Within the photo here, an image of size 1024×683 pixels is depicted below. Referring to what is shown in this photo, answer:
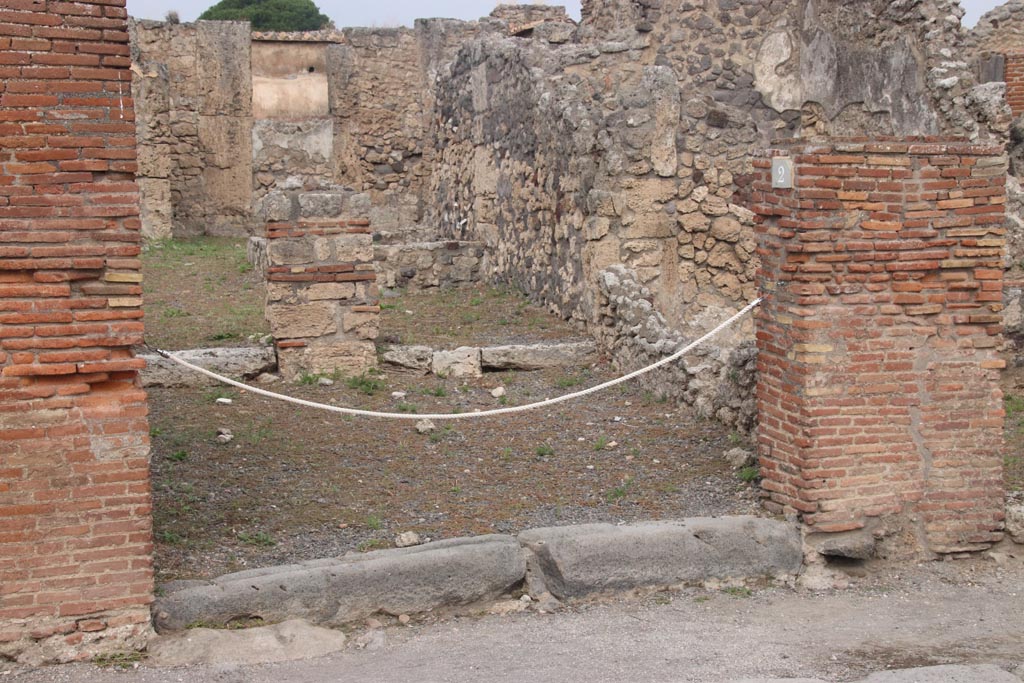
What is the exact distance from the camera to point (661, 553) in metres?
5.93

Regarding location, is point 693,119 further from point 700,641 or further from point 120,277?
point 120,277

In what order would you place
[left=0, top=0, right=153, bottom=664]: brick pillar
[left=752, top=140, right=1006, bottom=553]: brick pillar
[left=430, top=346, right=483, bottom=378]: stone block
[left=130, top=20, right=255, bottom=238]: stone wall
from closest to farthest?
[left=0, top=0, right=153, bottom=664]: brick pillar, [left=752, top=140, right=1006, bottom=553]: brick pillar, [left=430, top=346, right=483, bottom=378]: stone block, [left=130, top=20, right=255, bottom=238]: stone wall

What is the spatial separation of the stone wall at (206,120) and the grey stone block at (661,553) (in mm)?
14164

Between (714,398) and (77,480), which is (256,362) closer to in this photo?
(714,398)

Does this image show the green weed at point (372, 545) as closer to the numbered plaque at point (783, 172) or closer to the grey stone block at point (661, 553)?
the grey stone block at point (661, 553)

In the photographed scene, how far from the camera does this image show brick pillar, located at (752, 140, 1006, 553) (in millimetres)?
6051

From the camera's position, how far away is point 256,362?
30.1 feet

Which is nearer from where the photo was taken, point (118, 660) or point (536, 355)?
point (118, 660)

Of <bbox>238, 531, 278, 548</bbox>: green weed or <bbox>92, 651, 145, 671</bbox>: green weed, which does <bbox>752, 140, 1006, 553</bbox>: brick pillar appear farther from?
<bbox>92, 651, 145, 671</bbox>: green weed

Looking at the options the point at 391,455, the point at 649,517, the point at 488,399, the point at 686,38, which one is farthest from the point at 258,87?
the point at 649,517

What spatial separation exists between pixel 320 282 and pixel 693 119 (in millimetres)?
3619

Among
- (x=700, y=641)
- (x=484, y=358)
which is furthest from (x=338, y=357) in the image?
(x=700, y=641)

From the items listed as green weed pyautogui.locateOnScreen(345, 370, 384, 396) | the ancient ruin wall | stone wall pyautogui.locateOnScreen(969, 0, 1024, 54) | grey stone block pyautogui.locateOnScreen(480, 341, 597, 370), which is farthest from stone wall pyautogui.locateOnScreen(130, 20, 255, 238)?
stone wall pyautogui.locateOnScreen(969, 0, 1024, 54)

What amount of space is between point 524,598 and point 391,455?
6.14ft
